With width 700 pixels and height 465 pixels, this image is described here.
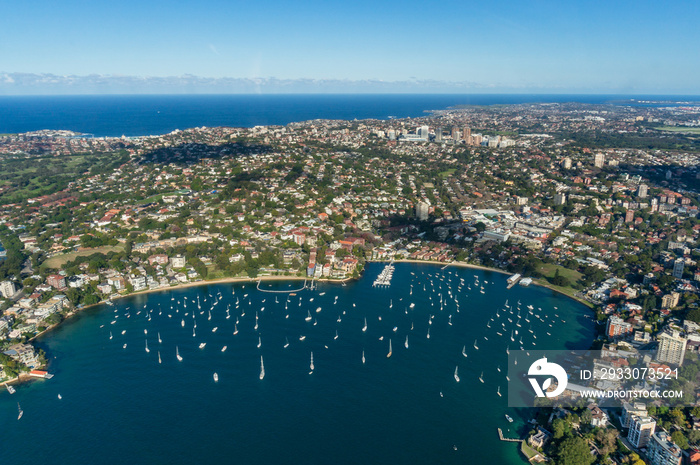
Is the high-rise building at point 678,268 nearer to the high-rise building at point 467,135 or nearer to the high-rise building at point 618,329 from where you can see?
the high-rise building at point 618,329

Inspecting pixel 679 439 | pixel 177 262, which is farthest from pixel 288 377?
pixel 177 262

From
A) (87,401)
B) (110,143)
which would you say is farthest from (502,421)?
(110,143)

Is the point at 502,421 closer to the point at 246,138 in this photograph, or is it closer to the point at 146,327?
the point at 146,327

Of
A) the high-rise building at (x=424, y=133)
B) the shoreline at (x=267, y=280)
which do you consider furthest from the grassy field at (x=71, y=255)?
the high-rise building at (x=424, y=133)

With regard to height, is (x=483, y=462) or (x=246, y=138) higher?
(x=246, y=138)

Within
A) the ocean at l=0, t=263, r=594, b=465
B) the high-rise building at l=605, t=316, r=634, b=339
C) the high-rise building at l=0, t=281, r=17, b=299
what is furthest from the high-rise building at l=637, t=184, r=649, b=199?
the high-rise building at l=0, t=281, r=17, b=299

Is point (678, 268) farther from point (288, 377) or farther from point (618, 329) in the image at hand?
point (288, 377)
